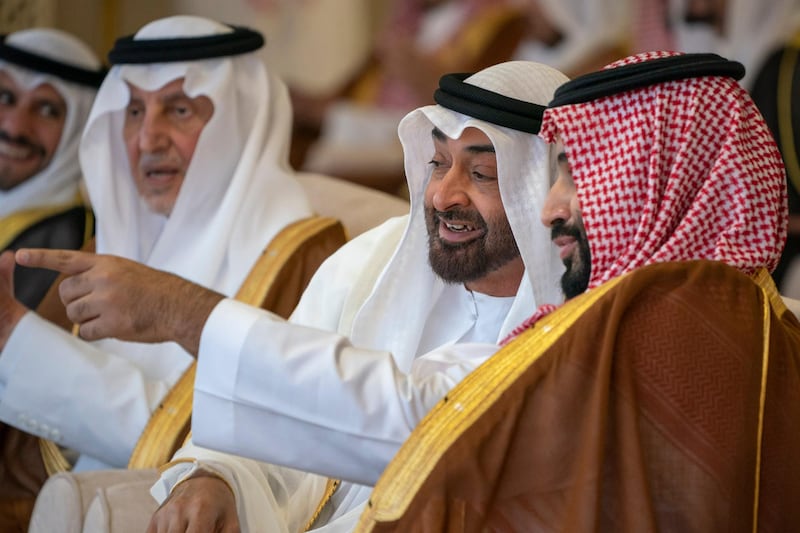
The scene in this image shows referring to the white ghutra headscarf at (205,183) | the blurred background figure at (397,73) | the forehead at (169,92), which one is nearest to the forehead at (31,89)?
the white ghutra headscarf at (205,183)

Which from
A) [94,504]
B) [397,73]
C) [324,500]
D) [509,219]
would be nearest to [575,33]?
[397,73]

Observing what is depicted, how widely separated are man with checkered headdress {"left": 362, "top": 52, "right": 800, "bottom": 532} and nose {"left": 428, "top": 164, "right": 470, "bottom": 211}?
56cm

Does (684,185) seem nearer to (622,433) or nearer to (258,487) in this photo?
(622,433)

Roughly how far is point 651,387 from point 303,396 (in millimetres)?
632

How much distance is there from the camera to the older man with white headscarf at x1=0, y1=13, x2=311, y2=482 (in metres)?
3.88

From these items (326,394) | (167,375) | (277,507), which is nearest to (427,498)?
(326,394)

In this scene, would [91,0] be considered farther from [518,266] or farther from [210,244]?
[518,266]

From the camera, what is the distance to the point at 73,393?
3.86 meters

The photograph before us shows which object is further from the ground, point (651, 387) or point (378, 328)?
point (651, 387)

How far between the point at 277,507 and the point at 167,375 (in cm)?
118

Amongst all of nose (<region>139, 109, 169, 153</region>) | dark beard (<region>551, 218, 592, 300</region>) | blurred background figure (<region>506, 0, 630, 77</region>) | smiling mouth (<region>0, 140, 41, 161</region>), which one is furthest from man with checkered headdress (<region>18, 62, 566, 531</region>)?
blurred background figure (<region>506, 0, 630, 77</region>)

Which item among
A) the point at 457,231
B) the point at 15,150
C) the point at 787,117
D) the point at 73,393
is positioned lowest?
the point at 73,393

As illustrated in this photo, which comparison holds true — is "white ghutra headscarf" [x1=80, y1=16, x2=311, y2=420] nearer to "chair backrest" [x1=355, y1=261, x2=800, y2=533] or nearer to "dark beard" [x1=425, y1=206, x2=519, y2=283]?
"dark beard" [x1=425, y1=206, x2=519, y2=283]

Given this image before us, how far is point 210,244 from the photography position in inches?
166
